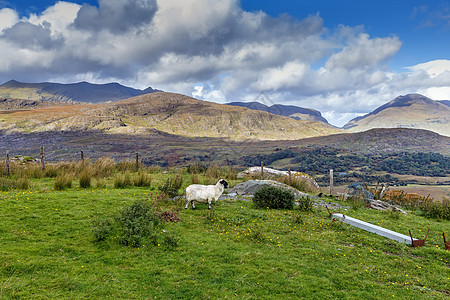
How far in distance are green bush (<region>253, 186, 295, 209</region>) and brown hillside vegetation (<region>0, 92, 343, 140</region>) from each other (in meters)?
123

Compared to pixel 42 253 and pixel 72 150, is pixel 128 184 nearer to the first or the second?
pixel 42 253

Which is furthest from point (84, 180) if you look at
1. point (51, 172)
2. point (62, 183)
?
point (51, 172)

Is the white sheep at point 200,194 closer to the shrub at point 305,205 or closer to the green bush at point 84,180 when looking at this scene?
the shrub at point 305,205

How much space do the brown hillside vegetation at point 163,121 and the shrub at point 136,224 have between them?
413ft

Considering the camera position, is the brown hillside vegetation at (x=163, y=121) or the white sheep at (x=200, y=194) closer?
the white sheep at (x=200, y=194)

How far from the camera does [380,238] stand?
9750 mm

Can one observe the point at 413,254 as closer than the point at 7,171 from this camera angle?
Yes

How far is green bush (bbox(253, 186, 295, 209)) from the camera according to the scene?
539 inches

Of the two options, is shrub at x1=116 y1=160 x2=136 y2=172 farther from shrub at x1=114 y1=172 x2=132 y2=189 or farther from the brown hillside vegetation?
the brown hillside vegetation

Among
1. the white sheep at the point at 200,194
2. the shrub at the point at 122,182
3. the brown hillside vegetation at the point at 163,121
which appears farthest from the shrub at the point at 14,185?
the brown hillside vegetation at the point at 163,121

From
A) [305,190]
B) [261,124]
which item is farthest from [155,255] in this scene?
[261,124]

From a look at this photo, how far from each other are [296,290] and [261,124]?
162 metres

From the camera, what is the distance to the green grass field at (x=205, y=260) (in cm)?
557

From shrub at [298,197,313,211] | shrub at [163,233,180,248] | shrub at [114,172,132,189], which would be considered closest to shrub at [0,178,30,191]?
shrub at [114,172,132,189]
